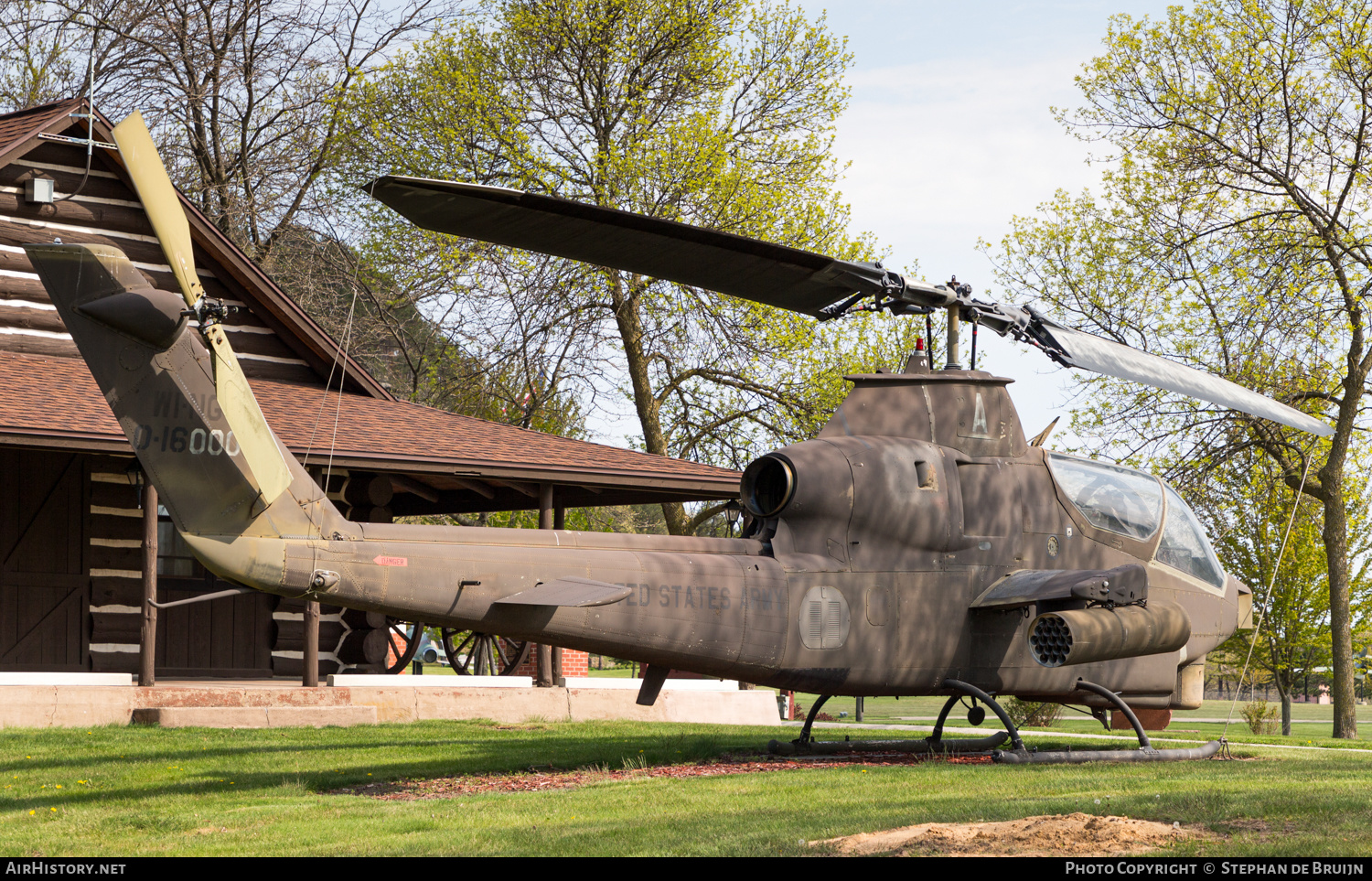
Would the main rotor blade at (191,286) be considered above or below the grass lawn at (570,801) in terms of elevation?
above

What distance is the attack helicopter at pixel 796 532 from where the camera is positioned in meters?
8.22

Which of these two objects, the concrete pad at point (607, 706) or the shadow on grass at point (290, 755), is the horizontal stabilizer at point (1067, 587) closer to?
the shadow on grass at point (290, 755)

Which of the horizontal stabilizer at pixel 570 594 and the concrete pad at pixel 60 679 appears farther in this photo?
the concrete pad at pixel 60 679

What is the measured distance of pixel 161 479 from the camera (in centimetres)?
820

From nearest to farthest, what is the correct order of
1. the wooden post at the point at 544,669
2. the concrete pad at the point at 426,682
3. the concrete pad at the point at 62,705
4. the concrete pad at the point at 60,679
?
the concrete pad at the point at 62,705 → the concrete pad at the point at 60,679 → the concrete pad at the point at 426,682 → the wooden post at the point at 544,669

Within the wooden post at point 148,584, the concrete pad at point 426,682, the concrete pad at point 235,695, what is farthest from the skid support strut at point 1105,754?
the wooden post at point 148,584

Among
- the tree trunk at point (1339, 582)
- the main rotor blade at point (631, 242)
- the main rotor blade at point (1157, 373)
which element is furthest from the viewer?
the tree trunk at point (1339, 582)

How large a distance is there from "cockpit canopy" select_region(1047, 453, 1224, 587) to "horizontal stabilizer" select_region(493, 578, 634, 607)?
15.1ft

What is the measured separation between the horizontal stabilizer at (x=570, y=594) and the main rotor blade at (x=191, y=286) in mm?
1777

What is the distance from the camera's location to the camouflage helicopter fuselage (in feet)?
27.0

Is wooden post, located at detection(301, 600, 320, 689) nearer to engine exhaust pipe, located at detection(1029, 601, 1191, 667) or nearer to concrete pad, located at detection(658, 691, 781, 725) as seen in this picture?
concrete pad, located at detection(658, 691, 781, 725)

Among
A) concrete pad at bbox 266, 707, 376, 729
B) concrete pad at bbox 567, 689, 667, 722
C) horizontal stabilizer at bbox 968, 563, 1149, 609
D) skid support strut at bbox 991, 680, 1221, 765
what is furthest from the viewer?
concrete pad at bbox 567, 689, 667, 722

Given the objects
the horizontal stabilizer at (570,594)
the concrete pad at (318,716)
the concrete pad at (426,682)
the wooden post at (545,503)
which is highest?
the wooden post at (545,503)

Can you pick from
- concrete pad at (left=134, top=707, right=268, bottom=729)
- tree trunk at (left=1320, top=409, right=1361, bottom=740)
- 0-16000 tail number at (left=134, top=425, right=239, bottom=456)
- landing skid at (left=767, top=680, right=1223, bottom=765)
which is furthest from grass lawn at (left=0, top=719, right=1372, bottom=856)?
tree trunk at (left=1320, top=409, right=1361, bottom=740)
